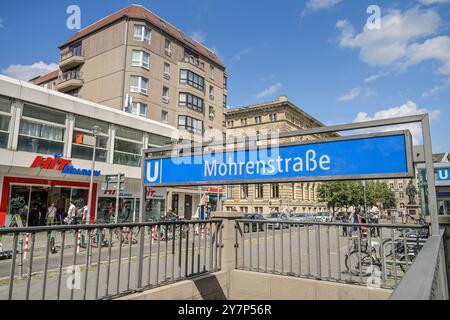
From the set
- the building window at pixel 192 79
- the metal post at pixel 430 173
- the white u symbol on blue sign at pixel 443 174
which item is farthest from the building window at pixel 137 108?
the metal post at pixel 430 173

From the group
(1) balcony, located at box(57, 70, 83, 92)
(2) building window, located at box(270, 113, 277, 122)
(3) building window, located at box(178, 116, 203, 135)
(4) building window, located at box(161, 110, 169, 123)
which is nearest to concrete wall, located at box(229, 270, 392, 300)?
(4) building window, located at box(161, 110, 169, 123)

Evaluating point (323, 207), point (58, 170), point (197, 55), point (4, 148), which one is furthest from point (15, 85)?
point (323, 207)

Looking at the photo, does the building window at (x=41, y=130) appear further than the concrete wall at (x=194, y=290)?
Yes

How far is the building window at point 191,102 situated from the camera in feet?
130

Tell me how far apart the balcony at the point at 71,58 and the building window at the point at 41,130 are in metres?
20.6

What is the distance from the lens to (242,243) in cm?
538

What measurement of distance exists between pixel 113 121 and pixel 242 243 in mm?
20156

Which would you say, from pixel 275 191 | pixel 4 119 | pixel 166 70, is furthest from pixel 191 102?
pixel 4 119

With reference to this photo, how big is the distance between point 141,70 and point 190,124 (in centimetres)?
866

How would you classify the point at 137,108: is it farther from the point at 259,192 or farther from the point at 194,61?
the point at 259,192

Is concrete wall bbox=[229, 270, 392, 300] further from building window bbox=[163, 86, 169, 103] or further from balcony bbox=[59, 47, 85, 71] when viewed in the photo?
balcony bbox=[59, 47, 85, 71]

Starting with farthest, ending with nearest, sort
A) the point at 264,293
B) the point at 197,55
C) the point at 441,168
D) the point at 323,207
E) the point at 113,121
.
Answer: the point at 323,207
the point at 197,55
the point at 113,121
the point at 441,168
the point at 264,293

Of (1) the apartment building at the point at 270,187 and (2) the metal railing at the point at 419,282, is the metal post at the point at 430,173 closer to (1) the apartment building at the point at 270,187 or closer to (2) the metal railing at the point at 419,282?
(2) the metal railing at the point at 419,282
